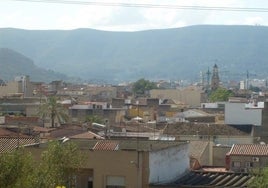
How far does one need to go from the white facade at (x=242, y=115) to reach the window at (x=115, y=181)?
33697 mm

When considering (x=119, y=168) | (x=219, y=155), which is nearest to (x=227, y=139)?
(x=219, y=155)

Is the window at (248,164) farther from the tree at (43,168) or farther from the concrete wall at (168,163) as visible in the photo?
the tree at (43,168)

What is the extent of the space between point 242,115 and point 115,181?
34958 mm

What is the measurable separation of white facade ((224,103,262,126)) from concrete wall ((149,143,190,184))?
27.7 metres

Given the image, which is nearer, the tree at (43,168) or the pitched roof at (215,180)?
the tree at (43,168)

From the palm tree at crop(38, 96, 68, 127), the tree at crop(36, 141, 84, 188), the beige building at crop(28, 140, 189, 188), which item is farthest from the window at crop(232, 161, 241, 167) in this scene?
the palm tree at crop(38, 96, 68, 127)

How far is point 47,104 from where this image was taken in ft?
230

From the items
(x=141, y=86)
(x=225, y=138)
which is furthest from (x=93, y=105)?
(x=141, y=86)

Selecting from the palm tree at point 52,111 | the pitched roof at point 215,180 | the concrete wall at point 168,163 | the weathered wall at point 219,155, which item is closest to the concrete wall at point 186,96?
the palm tree at point 52,111

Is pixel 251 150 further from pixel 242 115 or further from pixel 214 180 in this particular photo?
pixel 242 115

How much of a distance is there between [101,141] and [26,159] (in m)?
11.9

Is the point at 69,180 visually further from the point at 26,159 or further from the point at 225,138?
the point at 225,138

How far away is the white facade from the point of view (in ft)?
197

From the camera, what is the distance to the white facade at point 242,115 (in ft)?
197
